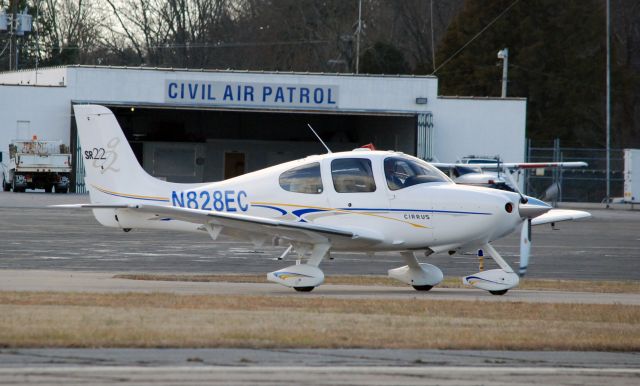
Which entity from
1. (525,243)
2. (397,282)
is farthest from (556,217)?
(397,282)

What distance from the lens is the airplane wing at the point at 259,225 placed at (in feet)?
51.7

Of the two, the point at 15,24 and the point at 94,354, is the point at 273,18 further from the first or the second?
the point at 94,354

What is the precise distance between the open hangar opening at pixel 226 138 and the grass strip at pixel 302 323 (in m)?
45.8

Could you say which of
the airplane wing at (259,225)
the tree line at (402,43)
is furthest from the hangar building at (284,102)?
the airplane wing at (259,225)

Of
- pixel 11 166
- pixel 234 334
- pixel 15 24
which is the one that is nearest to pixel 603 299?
pixel 234 334

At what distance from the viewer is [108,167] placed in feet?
57.5

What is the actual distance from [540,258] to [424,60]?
191 ft

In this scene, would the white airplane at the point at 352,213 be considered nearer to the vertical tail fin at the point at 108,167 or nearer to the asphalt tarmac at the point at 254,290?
the vertical tail fin at the point at 108,167

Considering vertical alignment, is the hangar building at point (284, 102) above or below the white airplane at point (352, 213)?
above

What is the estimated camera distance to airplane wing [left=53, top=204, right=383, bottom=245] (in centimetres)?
1577

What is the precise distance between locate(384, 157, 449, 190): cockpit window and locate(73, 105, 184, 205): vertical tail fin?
3.29 m

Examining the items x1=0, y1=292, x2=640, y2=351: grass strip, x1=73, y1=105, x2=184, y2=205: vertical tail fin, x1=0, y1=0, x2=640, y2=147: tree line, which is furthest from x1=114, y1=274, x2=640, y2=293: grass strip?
x1=0, y1=0, x2=640, y2=147: tree line

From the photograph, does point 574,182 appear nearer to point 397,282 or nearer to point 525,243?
point 397,282

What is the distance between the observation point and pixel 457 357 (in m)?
10.4
